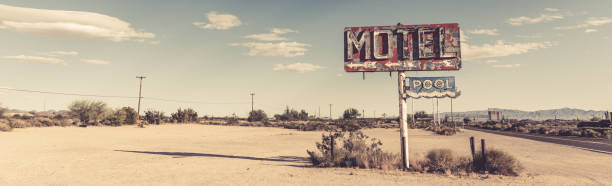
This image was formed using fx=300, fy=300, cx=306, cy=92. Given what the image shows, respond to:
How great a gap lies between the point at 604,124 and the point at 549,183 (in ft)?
187

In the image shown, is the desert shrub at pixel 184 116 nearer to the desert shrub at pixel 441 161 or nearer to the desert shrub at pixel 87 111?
the desert shrub at pixel 87 111

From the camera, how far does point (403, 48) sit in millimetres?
13102

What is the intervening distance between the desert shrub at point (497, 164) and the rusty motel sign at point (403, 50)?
304 centimetres

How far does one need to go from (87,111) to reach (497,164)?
5555 centimetres

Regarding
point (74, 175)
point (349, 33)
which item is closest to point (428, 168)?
point (349, 33)

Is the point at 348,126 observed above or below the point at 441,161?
above

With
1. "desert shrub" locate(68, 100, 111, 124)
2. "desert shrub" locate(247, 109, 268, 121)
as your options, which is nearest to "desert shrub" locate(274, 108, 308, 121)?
"desert shrub" locate(247, 109, 268, 121)

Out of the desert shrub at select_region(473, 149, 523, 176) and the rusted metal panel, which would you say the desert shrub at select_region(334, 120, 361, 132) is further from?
the desert shrub at select_region(473, 149, 523, 176)

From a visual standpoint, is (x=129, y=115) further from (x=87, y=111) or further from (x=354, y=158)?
(x=354, y=158)

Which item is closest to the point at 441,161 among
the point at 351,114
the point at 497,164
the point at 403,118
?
the point at 497,164

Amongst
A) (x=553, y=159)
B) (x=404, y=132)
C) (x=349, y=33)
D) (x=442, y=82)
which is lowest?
(x=553, y=159)

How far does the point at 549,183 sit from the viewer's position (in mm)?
9727

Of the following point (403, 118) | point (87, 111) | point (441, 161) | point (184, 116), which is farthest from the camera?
point (184, 116)

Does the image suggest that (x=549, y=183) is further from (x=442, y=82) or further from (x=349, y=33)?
(x=349, y=33)
